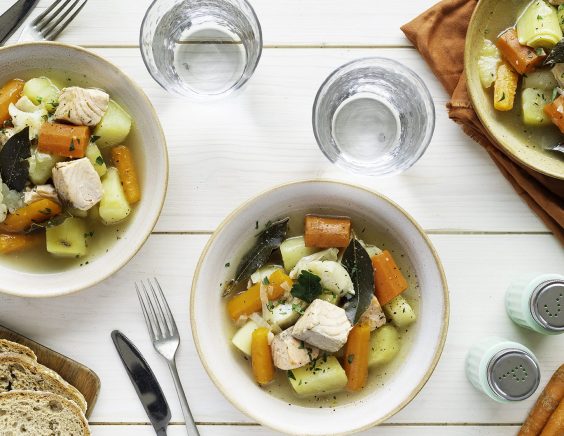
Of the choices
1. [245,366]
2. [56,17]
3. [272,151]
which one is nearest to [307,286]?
[245,366]

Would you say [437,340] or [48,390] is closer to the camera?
[437,340]

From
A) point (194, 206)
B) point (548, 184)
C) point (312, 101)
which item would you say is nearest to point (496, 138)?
point (548, 184)

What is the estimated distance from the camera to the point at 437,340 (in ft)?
5.74

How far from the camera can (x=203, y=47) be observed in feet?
6.15

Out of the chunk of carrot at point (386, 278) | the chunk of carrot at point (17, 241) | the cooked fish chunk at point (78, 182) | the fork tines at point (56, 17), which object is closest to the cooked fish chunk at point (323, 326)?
the chunk of carrot at point (386, 278)

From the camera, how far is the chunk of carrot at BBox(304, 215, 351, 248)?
5.82ft

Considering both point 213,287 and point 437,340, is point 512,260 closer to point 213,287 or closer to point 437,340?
point 437,340

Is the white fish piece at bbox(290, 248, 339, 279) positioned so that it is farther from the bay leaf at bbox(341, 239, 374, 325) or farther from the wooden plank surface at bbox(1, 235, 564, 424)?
the wooden plank surface at bbox(1, 235, 564, 424)

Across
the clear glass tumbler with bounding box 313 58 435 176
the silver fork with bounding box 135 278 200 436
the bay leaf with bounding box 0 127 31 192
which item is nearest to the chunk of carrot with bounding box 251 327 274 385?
the silver fork with bounding box 135 278 200 436

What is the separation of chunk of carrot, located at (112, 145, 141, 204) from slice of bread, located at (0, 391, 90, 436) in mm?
603

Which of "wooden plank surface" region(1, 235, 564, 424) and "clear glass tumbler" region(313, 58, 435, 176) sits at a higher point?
"clear glass tumbler" region(313, 58, 435, 176)

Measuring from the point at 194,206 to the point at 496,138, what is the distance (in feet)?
2.75

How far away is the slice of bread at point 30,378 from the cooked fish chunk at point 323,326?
0.66 m

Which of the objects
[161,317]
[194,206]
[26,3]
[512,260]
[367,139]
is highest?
[26,3]
